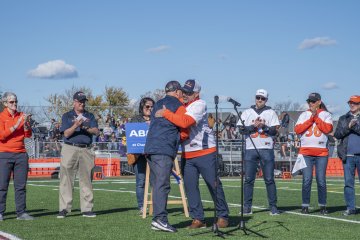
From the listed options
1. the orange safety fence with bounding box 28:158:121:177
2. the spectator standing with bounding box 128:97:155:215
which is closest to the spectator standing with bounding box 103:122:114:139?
the orange safety fence with bounding box 28:158:121:177

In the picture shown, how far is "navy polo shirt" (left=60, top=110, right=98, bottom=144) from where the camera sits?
42.2ft

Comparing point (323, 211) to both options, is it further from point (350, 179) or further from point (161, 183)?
point (161, 183)

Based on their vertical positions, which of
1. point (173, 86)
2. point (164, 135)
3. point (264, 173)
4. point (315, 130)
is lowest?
point (264, 173)

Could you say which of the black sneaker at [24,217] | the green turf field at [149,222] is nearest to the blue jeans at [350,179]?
the green turf field at [149,222]

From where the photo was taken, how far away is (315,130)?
45.4ft

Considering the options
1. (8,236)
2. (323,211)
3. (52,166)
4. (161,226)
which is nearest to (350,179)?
(323,211)

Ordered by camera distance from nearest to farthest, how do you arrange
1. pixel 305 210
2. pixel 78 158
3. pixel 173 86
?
pixel 173 86 < pixel 78 158 < pixel 305 210

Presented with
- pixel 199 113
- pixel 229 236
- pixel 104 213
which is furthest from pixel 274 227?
pixel 104 213

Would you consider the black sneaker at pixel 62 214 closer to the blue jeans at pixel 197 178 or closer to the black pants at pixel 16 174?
the black pants at pixel 16 174

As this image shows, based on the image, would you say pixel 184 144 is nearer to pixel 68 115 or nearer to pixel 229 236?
pixel 229 236

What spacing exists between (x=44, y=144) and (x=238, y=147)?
30.4 ft

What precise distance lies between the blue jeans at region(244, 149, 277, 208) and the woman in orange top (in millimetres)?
3928

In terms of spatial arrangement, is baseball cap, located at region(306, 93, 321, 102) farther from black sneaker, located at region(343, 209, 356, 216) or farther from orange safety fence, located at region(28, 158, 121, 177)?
orange safety fence, located at region(28, 158, 121, 177)

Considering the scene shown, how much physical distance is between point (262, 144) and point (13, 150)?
4.45 meters
